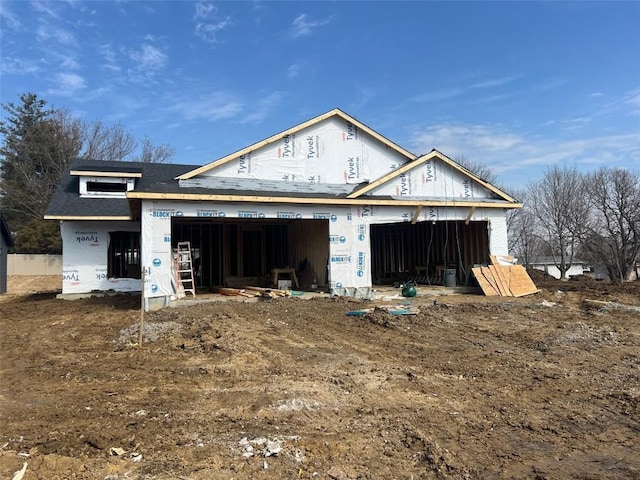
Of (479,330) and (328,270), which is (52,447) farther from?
(328,270)

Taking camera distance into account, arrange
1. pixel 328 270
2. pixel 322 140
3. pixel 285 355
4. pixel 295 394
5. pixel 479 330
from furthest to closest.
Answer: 1. pixel 322 140
2. pixel 328 270
3. pixel 479 330
4. pixel 285 355
5. pixel 295 394

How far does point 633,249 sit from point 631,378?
111 feet

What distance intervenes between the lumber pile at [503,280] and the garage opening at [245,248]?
6.18 metres

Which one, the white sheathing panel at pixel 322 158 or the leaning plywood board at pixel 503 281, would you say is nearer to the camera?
the leaning plywood board at pixel 503 281

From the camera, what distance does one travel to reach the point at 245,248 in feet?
62.2

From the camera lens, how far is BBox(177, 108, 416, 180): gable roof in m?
14.5

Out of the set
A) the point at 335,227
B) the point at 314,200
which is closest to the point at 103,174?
the point at 314,200

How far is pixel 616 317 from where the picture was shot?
10.6 meters

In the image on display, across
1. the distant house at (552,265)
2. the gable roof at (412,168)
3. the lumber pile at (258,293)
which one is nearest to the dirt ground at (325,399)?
→ the lumber pile at (258,293)

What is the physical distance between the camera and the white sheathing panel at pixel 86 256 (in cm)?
1677

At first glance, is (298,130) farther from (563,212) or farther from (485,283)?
(563,212)

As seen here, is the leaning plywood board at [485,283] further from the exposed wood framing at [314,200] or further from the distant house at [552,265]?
the distant house at [552,265]

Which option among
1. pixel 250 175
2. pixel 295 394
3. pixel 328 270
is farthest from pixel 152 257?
pixel 295 394

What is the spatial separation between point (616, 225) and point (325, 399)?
125 ft
